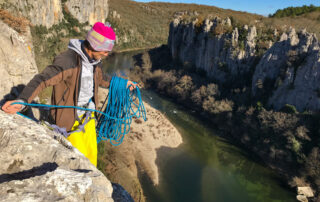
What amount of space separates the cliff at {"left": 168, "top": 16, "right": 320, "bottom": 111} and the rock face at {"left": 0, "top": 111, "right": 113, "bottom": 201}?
2708 cm

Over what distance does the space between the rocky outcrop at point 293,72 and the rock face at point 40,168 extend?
88.9 ft

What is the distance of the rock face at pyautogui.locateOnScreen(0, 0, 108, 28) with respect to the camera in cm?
2863

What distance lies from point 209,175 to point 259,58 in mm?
18994

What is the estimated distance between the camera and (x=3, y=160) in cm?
220

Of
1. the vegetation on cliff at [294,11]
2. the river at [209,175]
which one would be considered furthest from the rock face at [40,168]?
the vegetation on cliff at [294,11]

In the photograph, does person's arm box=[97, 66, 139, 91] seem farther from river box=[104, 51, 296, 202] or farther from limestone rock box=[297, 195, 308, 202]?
limestone rock box=[297, 195, 308, 202]

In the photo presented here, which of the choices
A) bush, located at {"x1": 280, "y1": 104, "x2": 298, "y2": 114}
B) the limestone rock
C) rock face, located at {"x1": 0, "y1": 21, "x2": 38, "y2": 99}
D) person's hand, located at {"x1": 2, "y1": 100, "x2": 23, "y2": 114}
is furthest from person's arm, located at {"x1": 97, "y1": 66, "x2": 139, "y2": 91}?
bush, located at {"x1": 280, "y1": 104, "x2": 298, "y2": 114}

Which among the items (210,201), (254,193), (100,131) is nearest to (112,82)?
(100,131)

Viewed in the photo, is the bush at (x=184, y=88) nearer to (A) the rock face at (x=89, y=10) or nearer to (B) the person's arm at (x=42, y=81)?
(B) the person's arm at (x=42, y=81)

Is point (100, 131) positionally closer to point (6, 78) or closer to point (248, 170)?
point (6, 78)

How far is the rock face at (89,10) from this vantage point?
5719 centimetres

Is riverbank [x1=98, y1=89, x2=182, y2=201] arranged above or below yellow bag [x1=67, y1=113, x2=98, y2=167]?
below

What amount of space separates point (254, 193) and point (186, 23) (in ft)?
130

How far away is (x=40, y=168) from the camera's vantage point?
2318 mm
